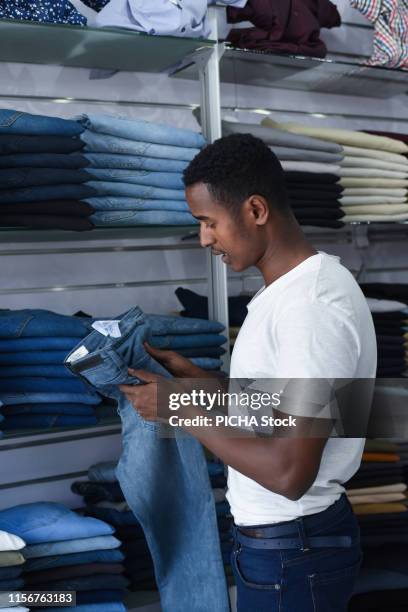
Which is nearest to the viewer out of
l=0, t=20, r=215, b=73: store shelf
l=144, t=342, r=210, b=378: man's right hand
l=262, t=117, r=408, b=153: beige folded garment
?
l=144, t=342, r=210, b=378: man's right hand

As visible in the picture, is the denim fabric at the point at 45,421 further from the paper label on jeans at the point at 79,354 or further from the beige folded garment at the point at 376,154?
the beige folded garment at the point at 376,154

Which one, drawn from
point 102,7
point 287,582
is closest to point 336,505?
point 287,582

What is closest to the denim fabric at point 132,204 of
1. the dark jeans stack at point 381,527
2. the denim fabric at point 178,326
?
the denim fabric at point 178,326

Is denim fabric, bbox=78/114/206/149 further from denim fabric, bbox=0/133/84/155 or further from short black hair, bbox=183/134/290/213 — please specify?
short black hair, bbox=183/134/290/213

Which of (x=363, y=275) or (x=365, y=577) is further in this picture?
(x=363, y=275)

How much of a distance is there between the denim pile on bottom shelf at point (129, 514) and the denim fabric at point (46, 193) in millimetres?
821

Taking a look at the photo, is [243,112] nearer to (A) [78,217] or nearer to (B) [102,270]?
(B) [102,270]

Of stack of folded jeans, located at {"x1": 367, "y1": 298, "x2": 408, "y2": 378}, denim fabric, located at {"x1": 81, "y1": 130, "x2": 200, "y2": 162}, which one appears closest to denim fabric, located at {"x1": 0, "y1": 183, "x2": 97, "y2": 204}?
denim fabric, located at {"x1": 81, "y1": 130, "x2": 200, "y2": 162}

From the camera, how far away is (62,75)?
253 centimetres

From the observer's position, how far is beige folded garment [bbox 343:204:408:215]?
9.20ft

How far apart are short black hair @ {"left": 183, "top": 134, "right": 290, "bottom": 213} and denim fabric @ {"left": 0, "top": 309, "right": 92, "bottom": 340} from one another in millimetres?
681

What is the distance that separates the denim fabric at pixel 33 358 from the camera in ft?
6.70

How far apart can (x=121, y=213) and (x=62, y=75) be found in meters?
0.64

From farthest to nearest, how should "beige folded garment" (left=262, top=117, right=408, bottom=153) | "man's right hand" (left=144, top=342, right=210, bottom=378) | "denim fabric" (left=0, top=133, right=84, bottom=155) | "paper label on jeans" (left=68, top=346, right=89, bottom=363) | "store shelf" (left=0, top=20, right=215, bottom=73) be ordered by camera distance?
"beige folded garment" (left=262, top=117, right=408, bottom=153)
"store shelf" (left=0, top=20, right=215, bottom=73)
"denim fabric" (left=0, top=133, right=84, bottom=155)
"man's right hand" (left=144, top=342, right=210, bottom=378)
"paper label on jeans" (left=68, top=346, right=89, bottom=363)
